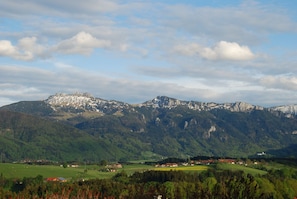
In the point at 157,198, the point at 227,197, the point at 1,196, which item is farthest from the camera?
the point at 1,196

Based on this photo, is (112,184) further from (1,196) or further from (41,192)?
(1,196)

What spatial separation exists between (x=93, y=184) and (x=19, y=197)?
43199 millimetres

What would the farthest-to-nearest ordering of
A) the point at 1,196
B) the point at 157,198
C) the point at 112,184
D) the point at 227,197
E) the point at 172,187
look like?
the point at 112,184, the point at 172,187, the point at 1,196, the point at 157,198, the point at 227,197

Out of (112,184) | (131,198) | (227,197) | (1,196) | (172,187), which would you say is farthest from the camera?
(112,184)

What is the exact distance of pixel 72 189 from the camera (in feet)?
566

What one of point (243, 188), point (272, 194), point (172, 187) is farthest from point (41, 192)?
point (243, 188)

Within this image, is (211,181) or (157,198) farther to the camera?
(211,181)

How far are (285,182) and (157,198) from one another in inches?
2680

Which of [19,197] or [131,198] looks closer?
[131,198]

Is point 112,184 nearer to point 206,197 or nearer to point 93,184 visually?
point 93,184

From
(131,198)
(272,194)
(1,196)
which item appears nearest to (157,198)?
(131,198)

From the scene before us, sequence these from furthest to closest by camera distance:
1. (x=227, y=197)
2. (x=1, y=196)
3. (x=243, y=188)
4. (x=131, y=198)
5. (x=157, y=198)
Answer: (x=1, y=196)
(x=131, y=198)
(x=157, y=198)
(x=243, y=188)
(x=227, y=197)

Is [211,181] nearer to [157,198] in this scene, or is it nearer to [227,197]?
[157,198]

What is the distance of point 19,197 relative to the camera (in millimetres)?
149000
